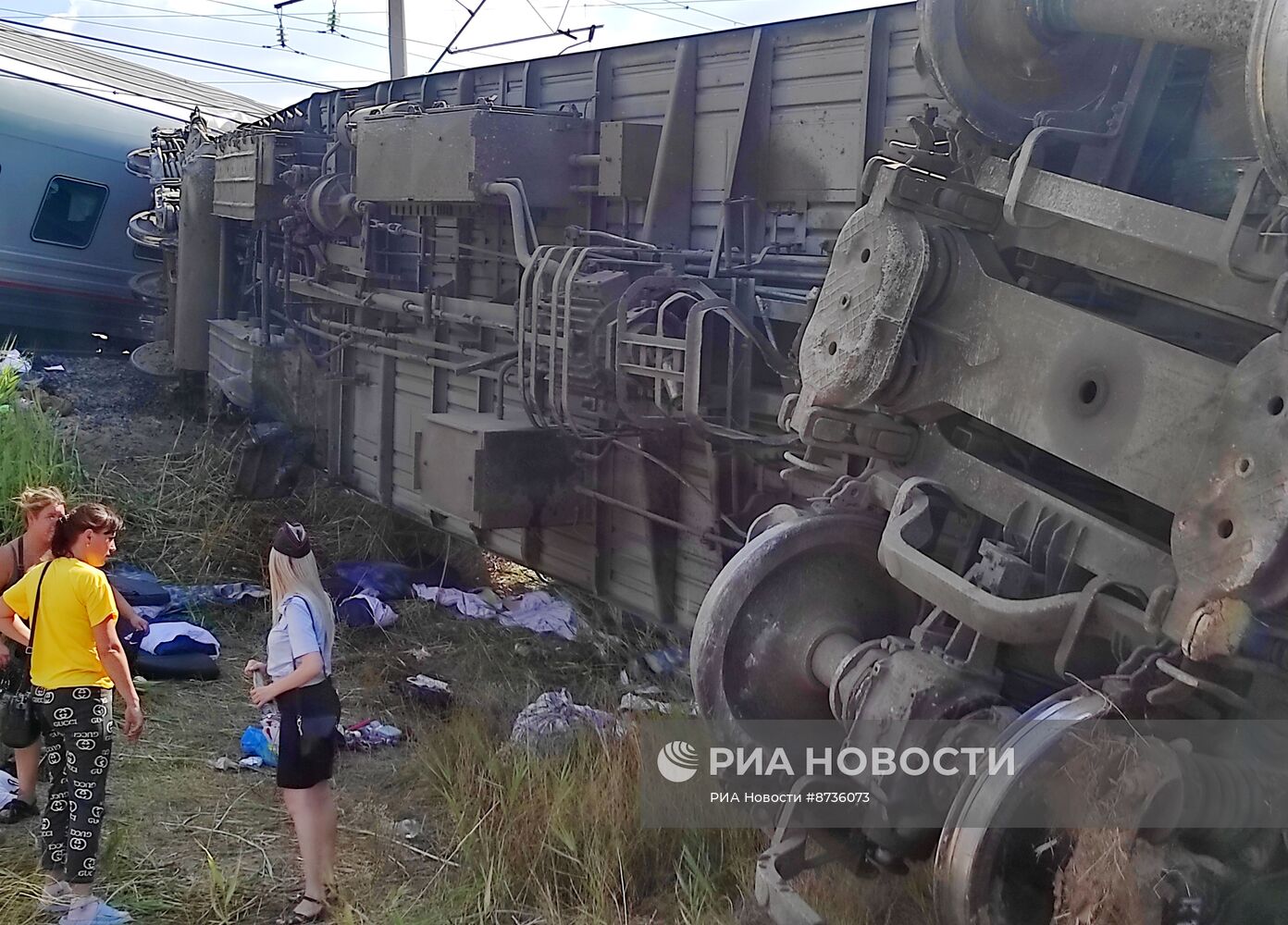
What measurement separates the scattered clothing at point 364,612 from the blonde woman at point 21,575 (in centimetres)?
245

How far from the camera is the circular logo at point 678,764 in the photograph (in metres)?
4.50

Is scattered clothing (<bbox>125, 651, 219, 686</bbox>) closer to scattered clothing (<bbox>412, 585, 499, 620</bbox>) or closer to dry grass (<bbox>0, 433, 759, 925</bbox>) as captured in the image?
dry grass (<bbox>0, 433, 759, 925</bbox>)

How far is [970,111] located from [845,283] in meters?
0.51

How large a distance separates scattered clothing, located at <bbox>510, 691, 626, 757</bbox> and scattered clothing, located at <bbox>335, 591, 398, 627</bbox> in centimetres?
207

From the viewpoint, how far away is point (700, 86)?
604 cm

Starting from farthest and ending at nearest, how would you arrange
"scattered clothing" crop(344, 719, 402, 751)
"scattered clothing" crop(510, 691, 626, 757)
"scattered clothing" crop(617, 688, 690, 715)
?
"scattered clothing" crop(344, 719, 402, 751), "scattered clothing" crop(617, 688, 690, 715), "scattered clothing" crop(510, 691, 626, 757)

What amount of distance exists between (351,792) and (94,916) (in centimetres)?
127

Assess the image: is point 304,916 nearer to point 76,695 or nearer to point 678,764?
point 76,695

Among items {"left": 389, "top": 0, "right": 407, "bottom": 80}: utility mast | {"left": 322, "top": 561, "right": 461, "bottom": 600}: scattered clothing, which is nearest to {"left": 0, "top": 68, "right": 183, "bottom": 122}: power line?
{"left": 389, "top": 0, "right": 407, "bottom": 80}: utility mast

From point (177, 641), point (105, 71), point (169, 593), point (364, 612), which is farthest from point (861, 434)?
point (105, 71)

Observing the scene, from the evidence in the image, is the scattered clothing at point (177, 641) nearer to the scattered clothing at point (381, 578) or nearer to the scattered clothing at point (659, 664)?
the scattered clothing at point (381, 578)

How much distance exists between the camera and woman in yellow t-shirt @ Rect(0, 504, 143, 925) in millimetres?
4203

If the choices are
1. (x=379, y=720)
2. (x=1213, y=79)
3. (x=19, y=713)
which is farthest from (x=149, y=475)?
(x=1213, y=79)

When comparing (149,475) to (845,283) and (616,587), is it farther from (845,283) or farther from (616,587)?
(845,283)
